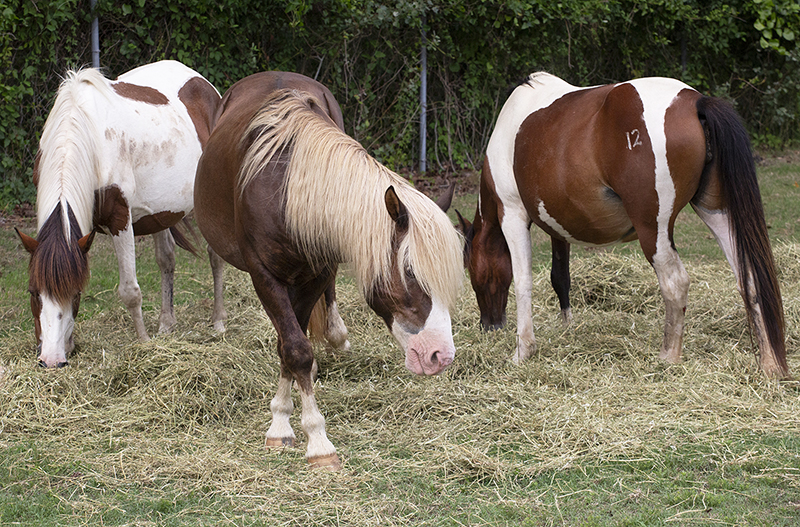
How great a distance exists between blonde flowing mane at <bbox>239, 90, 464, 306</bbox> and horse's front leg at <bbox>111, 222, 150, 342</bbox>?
1.82 metres

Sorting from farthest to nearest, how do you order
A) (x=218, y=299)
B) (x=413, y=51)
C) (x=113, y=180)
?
(x=413, y=51)
(x=218, y=299)
(x=113, y=180)

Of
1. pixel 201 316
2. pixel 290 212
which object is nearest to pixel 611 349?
pixel 290 212

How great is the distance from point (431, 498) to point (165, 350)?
1.91m

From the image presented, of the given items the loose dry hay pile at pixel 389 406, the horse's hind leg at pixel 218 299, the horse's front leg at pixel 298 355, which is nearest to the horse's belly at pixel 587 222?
the loose dry hay pile at pixel 389 406

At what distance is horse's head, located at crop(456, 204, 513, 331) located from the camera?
4.80m

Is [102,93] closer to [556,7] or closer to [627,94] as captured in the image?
[627,94]

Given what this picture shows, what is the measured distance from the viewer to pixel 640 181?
12.1 ft

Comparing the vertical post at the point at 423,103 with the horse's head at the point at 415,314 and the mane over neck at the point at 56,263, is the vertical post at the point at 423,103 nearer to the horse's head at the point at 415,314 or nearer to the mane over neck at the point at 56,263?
the mane over neck at the point at 56,263

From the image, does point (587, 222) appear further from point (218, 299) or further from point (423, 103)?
point (423, 103)

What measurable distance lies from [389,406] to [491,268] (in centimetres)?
151

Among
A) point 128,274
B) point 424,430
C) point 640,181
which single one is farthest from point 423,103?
point 424,430

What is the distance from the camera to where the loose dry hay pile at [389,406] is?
2986 millimetres

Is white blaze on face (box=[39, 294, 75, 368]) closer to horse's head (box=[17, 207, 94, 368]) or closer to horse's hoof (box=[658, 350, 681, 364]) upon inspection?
horse's head (box=[17, 207, 94, 368])

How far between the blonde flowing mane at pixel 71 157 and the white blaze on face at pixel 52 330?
359mm
